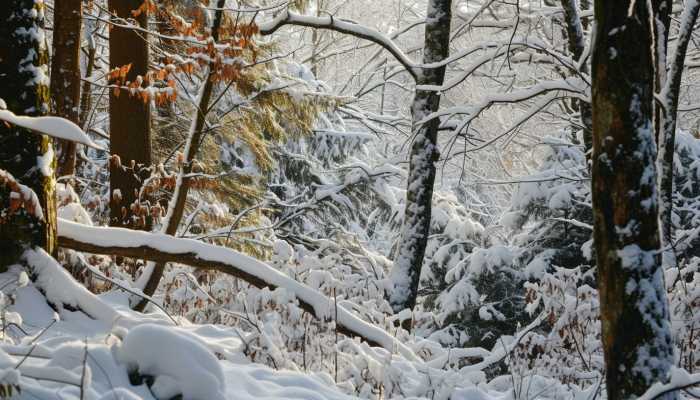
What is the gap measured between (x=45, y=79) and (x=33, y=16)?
385 mm

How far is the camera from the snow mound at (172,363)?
293 cm

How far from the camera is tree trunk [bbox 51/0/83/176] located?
24.5ft

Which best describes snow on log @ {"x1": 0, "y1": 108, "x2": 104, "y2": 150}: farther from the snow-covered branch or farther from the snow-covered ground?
the snow-covered branch

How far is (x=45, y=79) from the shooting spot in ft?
13.7

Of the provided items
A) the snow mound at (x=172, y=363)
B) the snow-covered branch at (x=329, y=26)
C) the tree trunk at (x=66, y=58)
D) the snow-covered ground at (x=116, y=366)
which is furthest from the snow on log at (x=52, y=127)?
the snow-covered branch at (x=329, y=26)

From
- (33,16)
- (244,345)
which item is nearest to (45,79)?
(33,16)

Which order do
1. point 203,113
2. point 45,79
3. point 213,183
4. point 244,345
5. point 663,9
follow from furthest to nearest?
point 213,183 < point 203,113 < point 663,9 < point 244,345 < point 45,79

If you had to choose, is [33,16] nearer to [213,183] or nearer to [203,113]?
[203,113]

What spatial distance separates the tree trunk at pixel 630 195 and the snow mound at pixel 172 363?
2.49 meters

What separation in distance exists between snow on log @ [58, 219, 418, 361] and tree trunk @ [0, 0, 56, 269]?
69cm

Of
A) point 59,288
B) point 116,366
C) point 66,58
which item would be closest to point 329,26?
point 66,58

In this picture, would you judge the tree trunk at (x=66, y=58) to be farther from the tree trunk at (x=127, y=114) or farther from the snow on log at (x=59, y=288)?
the snow on log at (x=59, y=288)

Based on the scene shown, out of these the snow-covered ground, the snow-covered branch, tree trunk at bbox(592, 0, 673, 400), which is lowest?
the snow-covered ground

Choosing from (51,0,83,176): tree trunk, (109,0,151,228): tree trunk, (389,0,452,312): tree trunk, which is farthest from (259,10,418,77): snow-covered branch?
(51,0,83,176): tree trunk
